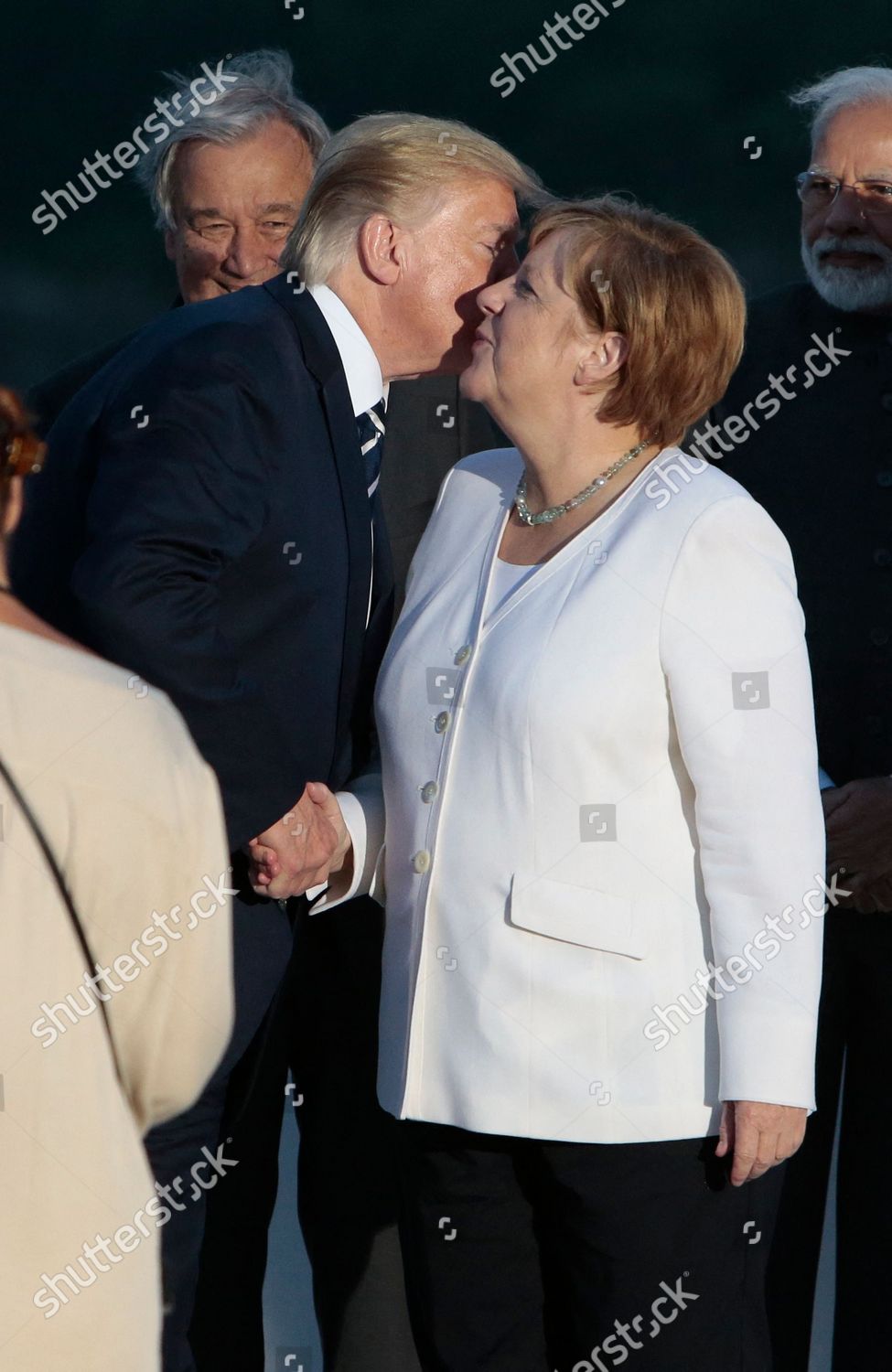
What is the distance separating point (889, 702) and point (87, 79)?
284 cm

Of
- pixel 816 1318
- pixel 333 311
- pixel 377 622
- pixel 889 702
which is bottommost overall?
pixel 816 1318

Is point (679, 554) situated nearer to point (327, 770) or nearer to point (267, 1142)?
Answer: point (327, 770)

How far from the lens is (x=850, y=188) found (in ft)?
8.87

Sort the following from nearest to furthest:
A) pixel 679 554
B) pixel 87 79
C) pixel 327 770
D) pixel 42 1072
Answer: pixel 42 1072 → pixel 679 554 → pixel 327 770 → pixel 87 79

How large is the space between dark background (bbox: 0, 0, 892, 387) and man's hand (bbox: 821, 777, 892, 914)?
2.11m

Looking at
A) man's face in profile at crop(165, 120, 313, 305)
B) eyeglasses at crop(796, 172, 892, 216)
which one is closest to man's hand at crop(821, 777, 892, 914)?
eyeglasses at crop(796, 172, 892, 216)

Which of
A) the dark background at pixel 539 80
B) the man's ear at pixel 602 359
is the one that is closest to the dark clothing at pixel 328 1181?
the man's ear at pixel 602 359

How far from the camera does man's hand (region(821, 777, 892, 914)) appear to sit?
2441 millimetres

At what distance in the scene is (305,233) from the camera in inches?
91.3

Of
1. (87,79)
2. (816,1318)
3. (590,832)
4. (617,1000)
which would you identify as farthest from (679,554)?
(87,79)

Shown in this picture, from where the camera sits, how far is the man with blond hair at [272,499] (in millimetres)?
1964

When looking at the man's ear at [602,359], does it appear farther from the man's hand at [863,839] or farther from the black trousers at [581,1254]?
the black trousers at [581,1254]

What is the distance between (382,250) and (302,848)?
0.80 metres

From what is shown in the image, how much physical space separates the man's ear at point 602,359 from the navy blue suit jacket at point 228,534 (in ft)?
1.05
